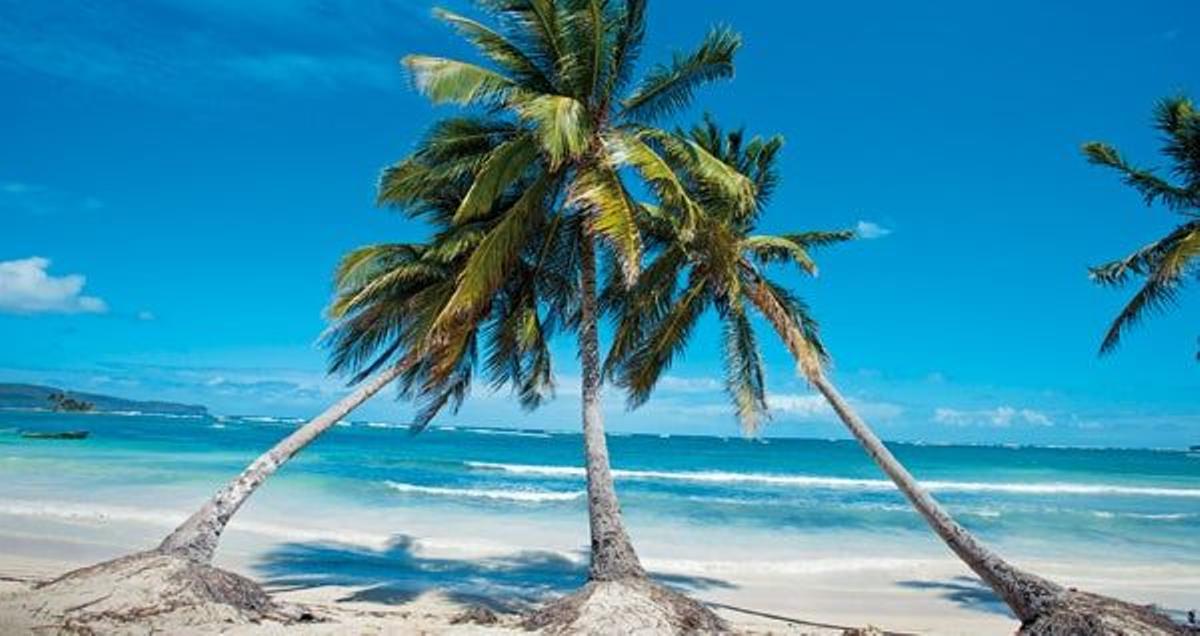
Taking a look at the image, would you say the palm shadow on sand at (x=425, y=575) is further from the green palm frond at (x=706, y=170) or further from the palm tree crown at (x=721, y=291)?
the green palm frond at (x=706, y=170)

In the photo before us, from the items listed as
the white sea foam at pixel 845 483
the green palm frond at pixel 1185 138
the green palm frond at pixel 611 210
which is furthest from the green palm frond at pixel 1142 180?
the white sea foam at pixel 845 483

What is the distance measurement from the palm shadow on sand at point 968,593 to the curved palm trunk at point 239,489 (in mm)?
8903

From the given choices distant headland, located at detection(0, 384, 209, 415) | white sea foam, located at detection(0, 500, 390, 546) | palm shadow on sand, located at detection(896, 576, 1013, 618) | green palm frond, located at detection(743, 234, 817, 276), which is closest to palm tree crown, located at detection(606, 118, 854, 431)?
green palm frond, located at detection(743, 234, 817, 276)

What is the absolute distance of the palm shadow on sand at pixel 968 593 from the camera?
12219mm

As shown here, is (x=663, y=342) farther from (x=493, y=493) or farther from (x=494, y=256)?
(x=493, y=493)

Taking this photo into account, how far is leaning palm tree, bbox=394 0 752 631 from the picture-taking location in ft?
32.0

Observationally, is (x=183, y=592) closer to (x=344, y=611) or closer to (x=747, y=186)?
(x=344, y=611)

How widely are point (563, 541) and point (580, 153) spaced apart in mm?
10386

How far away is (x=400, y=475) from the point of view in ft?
121

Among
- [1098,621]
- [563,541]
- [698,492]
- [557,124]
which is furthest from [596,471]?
[698,492]

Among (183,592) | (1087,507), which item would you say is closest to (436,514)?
(183,592)

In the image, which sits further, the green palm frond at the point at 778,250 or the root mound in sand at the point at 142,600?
the green palm frond at the point at 778,250

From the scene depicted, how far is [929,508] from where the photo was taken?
9.52m

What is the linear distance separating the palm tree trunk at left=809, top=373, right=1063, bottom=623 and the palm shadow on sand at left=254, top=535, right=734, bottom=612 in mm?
4233
